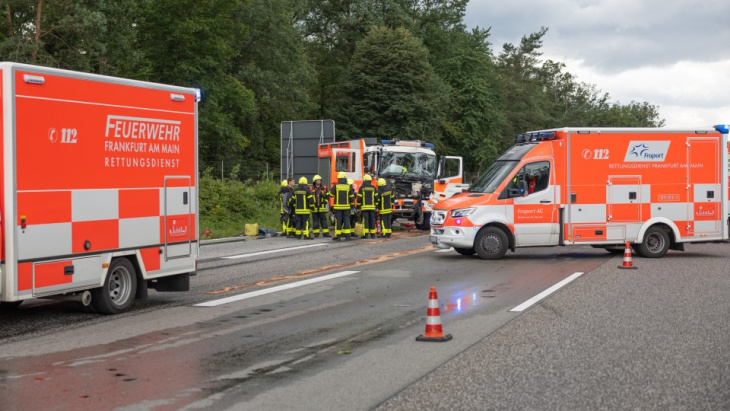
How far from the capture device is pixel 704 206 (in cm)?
1919

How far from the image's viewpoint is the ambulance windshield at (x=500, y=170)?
736 inches

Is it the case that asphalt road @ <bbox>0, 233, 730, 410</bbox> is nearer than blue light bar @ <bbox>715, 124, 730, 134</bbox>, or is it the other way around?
asphalt road @ <bbox>0, 233, 730, 410</bbox>

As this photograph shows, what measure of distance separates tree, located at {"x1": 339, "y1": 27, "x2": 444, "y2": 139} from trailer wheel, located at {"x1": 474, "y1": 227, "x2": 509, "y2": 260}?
41.6m

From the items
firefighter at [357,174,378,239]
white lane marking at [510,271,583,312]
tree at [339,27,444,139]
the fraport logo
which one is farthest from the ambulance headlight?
tree at [339,27,444,139]

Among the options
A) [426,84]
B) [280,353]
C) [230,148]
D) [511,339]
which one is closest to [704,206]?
[511,339]

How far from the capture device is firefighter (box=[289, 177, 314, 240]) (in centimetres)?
2433

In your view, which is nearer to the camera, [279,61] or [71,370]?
[71,370]

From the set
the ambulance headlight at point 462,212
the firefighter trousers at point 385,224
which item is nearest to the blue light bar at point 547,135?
the ambulance headlight at point 462,212

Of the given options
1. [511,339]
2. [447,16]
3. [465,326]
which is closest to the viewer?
[511,339]

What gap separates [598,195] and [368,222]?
8.20m

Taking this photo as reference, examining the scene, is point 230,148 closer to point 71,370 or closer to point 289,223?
point 289,223

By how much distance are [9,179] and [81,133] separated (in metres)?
1.23

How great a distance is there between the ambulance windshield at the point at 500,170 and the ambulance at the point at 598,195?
0.03 m

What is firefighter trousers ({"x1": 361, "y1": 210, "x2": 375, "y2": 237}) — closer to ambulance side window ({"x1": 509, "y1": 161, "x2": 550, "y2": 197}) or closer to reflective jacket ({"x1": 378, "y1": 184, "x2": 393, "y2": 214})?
reflective jacket ({"x1": 378, "y1": 184, "x2": 393, "y2": 214})
